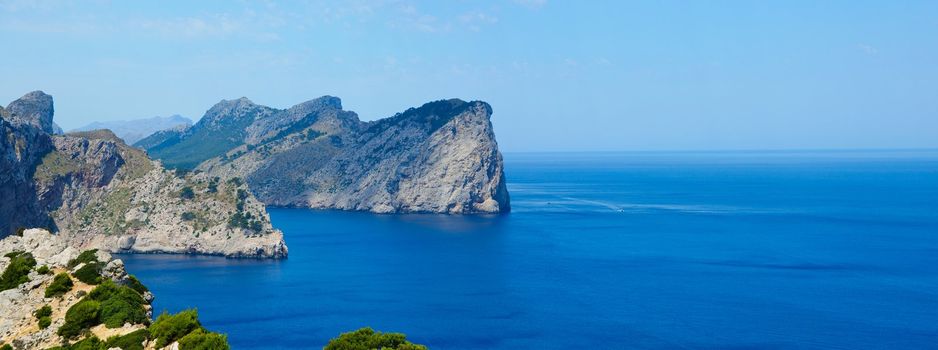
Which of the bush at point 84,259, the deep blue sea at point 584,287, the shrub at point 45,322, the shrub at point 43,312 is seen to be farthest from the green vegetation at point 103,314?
the deep blue sea at point 584,287

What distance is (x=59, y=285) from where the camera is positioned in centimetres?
5053

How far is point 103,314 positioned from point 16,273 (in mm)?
10735

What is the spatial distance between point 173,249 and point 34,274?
310 feet

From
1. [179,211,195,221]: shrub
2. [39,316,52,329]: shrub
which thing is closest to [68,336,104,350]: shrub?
[39,316,52,329]: shrub

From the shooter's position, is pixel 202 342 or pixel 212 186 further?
pixel 212 186

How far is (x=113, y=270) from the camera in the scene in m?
54.4

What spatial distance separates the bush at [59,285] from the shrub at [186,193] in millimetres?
102889

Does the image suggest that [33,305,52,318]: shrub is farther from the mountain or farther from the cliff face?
the mountain

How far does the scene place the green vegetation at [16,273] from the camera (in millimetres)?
51469

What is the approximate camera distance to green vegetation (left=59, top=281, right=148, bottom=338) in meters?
45.3

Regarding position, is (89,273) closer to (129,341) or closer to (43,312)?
(43,312)

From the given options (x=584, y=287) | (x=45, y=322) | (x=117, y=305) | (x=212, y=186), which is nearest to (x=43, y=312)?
(x=45, y=322)

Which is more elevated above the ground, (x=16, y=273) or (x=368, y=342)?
(x=16, y=273)

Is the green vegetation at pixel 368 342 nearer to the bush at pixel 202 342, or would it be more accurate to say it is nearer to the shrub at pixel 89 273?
the bush at pixel 202 342
